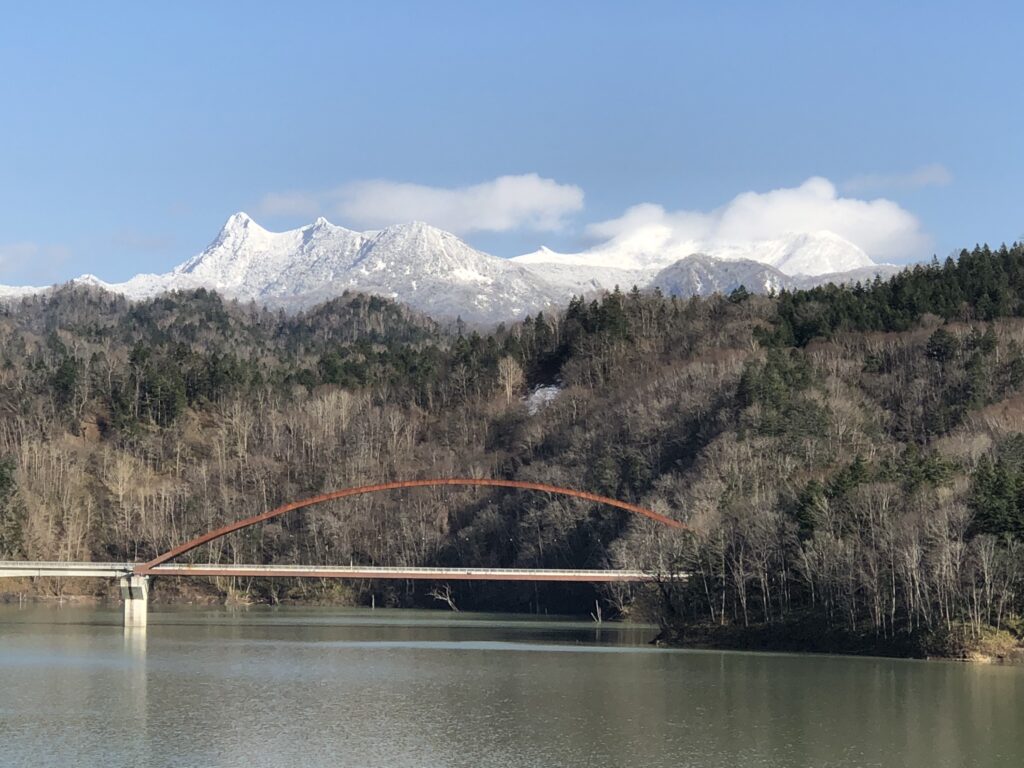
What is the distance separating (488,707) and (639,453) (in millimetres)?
72047

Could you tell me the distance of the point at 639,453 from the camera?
121688 millimetres

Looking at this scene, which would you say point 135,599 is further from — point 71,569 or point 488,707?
point 488,707

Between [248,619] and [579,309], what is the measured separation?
3068 inches

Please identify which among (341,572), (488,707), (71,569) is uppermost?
(71,569)

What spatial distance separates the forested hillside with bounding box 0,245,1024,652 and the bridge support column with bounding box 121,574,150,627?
2983 centimetres

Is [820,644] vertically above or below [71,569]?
below

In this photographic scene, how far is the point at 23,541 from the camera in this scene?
13038 centimetres

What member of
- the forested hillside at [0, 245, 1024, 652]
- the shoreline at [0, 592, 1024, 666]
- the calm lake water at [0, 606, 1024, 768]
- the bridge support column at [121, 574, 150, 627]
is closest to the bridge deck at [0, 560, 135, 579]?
the bridge support column at [121, 574, 150, 627]

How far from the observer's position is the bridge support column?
296 ft

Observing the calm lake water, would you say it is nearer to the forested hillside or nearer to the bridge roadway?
the forested hillside

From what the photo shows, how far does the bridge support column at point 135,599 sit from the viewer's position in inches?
3553

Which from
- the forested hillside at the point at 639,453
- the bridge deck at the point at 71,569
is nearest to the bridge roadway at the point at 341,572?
the bridge deck at the point at 71,569

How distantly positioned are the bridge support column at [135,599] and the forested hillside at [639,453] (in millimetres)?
29830

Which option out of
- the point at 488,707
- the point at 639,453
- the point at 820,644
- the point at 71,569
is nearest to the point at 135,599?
the point at 71,569
